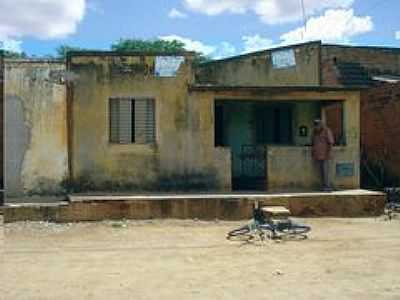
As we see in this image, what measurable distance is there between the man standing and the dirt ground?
2.80 m

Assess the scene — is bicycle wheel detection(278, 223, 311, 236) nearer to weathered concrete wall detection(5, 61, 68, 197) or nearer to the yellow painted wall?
the yellow painted wall

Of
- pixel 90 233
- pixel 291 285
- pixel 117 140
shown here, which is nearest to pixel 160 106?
pixel 117 140

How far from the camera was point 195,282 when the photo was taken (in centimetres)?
862

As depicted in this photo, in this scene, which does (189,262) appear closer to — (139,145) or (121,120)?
(139,145)

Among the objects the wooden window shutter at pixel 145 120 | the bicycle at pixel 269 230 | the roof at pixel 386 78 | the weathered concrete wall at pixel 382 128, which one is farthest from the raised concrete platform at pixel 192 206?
the roof at pixel 386 78

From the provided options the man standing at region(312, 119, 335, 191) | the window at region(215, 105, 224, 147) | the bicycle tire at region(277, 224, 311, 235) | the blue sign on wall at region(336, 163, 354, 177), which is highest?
the window at region(215, 105, 224, 147)

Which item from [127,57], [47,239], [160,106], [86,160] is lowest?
[47,239]

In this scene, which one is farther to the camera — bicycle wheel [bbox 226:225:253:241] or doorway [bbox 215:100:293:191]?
doorway [bbox 215:100:293:191]

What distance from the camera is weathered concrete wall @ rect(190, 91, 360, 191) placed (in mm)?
17000

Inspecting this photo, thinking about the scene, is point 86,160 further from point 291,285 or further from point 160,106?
point 291,285

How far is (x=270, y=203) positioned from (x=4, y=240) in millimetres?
5874

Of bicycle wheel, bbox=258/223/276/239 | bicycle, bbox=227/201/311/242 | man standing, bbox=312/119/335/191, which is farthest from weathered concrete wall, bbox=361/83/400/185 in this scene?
bicycle wheel, bbox=258/223/276/239

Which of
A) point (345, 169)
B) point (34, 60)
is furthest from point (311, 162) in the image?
point (34, 60)

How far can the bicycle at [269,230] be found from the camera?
12727mm
